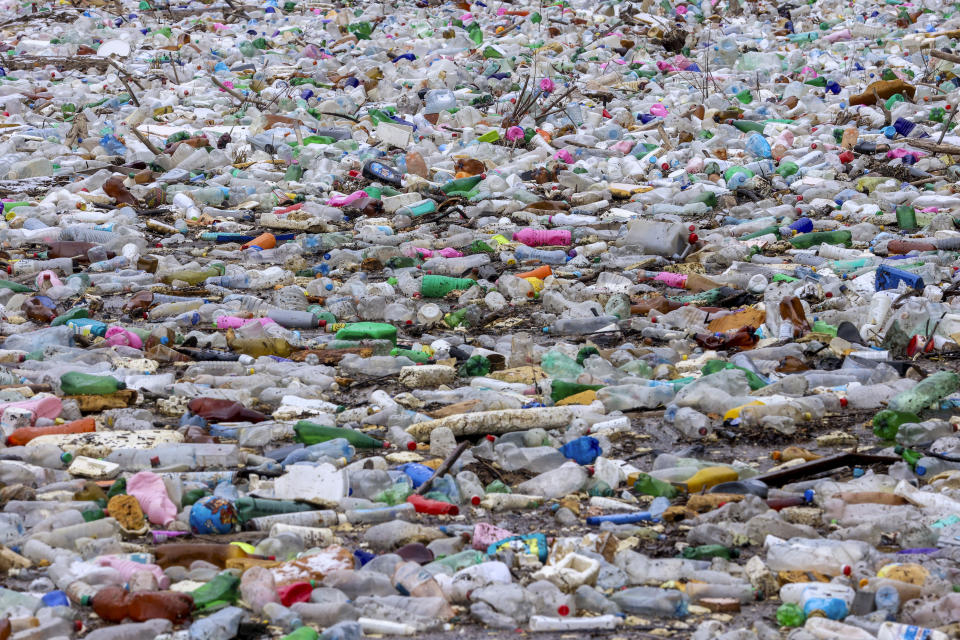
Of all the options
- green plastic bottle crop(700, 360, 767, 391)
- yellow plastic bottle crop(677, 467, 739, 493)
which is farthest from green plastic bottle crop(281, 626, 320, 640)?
green plastic bottle crop(700, 360, 767, 391)

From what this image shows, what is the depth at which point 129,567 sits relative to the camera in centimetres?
303

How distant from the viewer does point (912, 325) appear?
4.95 metres

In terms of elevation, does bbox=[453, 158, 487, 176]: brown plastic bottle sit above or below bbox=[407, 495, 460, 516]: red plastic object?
below

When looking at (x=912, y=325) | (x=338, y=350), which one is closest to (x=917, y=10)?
(x=912, y=325)

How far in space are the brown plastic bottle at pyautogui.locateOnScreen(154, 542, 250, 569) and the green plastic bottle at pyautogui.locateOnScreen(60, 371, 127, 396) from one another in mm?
1430

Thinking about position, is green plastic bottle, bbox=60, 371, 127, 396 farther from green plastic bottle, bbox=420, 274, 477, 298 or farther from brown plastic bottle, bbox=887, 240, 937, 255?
brown plastic bottle, bbox=887, 240, 937, 255

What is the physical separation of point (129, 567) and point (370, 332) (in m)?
2.48

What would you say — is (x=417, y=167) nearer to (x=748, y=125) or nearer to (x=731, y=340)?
(x=748, y=125)

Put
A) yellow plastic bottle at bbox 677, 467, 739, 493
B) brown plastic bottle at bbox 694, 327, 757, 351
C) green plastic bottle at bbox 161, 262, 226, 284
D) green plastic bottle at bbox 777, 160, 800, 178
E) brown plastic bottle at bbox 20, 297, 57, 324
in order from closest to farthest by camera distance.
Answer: yellow plastic bottle at bbox 677, 467, 739, 493 → brown plastic bottle at bbox 694, 327, 757, 351 → brown plastic bottle at bbox 20, 297, 57, 324 → green plastic bottle at bbox 161, 262, 226, 284 → green plastic bottle at bbox 777, 160, 800, 178

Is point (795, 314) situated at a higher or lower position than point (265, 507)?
lower

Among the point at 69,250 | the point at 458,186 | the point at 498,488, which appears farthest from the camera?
the point at 458,186

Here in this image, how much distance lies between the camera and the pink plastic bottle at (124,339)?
5.24 meters

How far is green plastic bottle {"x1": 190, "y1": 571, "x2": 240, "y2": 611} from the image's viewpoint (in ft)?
9.44

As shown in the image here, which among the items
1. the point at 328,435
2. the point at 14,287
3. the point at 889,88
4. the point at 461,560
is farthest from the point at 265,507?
the point at 889,88
